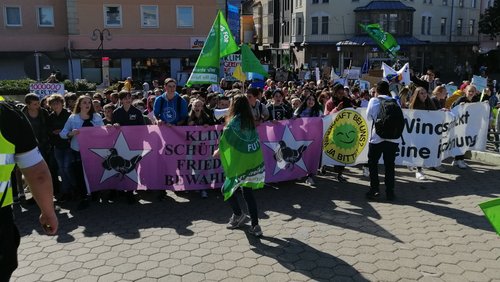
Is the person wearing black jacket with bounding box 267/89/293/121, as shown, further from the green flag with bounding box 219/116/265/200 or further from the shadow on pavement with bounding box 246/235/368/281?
the shadow on pavement with bounding box 246/235/368/281

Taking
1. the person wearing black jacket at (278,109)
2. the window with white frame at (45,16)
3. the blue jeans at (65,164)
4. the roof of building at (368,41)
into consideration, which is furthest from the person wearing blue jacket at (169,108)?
the roof of building at (368,41)

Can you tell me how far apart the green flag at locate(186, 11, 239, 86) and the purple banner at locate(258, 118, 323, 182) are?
2217mm

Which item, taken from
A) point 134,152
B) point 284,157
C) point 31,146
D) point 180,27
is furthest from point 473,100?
point 180,27

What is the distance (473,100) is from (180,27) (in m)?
25.6

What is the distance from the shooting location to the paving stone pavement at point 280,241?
480 cm

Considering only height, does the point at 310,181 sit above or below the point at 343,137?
below

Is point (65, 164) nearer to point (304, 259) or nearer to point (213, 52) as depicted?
point (213, 52)

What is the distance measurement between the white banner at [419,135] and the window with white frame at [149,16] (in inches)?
1039

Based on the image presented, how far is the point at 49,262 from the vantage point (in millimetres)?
5117

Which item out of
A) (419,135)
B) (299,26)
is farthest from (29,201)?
Result: (299,26)

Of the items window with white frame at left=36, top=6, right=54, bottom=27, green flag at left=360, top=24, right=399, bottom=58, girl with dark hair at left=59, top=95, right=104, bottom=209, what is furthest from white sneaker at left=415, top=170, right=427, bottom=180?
window with white frame at left=36, top=6, right=54, bottom=27

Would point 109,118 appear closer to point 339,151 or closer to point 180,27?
point 339,151

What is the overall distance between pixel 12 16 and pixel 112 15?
6661 mm

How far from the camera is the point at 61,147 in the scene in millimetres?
7285
